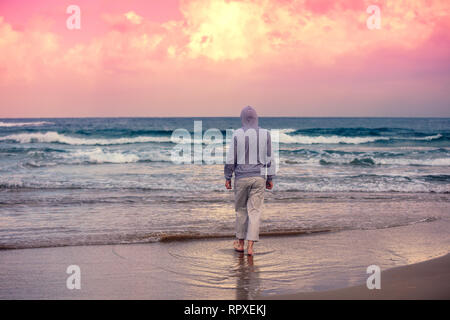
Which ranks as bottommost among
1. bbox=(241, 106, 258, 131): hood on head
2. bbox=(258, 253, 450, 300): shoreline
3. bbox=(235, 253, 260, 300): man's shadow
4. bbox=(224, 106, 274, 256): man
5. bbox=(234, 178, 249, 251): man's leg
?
bbox=(235, 253, 260, 300): man's shadow

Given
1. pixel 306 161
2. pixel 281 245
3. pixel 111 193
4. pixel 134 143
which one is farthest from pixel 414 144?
pixel 281 245

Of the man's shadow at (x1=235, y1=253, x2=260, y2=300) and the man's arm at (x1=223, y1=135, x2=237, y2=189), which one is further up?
the man's arm at (x1=223, y1=135, x2=237, y2=189)

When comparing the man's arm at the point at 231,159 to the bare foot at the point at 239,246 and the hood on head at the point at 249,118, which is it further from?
the bare foot at the point at 239,246

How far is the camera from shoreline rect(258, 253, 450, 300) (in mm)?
3949

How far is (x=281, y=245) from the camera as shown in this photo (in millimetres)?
6098

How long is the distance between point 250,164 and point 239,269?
49.9 inches

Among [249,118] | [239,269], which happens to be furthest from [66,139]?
[239,269]

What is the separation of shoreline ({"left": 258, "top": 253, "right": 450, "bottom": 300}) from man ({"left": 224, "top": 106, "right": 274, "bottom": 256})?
1.60 metres

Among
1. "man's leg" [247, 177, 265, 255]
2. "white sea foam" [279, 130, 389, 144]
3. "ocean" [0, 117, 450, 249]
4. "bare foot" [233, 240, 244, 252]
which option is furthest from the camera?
"white sea foam" [279, 130, 389, 144]

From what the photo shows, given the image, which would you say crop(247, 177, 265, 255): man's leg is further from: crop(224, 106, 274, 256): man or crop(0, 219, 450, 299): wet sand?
crop(0, 219, 450, 299): wet sand

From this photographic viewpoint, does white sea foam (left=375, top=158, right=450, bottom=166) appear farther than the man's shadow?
Yes

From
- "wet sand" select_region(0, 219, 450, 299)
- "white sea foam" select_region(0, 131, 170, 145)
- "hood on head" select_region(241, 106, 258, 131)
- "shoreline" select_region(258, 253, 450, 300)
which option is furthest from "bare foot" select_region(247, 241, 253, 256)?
"white sea foam" select_region(0, 131, 170, 145)
